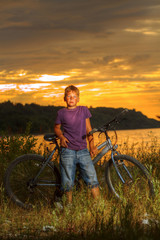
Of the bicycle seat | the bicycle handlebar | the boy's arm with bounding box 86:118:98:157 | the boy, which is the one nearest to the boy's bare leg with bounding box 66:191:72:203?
the boy

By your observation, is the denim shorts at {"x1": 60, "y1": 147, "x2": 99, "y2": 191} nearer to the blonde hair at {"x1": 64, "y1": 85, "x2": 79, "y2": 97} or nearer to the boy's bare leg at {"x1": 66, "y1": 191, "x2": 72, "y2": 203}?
the boy's bare leg at {"x1": 66, "y1": 191, "x2": 72, "y2": 203}

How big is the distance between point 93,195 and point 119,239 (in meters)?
1.86

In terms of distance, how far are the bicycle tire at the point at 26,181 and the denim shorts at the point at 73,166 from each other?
0.42 metres

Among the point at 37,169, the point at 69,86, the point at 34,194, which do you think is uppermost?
the point at 69,86

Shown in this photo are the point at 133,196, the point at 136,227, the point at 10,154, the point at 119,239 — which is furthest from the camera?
the point at 10,154

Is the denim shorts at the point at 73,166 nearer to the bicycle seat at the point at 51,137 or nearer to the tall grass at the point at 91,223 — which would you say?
the tall grass at the point at 91,223

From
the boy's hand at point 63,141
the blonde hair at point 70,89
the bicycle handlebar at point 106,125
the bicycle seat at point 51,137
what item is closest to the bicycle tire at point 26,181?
the bicycle seat at point 51,137

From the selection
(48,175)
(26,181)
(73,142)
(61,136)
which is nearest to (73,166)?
(73,142)

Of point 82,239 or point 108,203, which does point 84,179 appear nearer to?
point 108,203

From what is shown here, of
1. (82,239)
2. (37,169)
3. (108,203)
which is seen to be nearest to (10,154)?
(37,169)

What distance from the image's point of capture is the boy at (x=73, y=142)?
5398mm

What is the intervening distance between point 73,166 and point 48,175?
3.11 ft

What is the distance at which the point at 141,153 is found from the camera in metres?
10.3

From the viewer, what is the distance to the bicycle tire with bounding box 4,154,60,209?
5.92 metres
